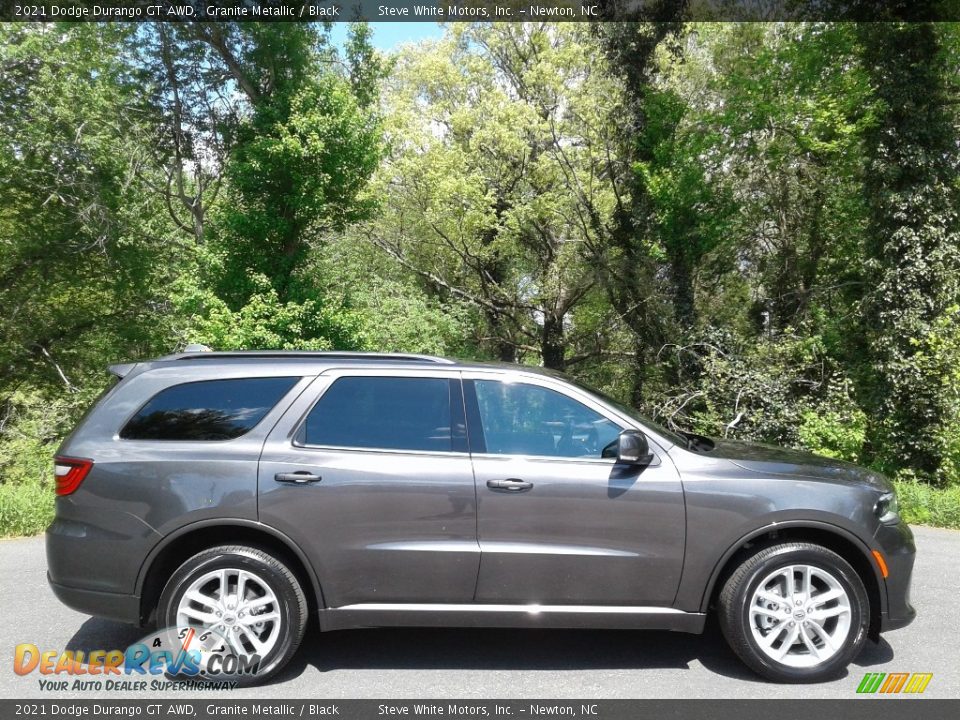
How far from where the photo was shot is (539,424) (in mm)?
4488

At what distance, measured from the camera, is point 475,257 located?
2672 centimetres

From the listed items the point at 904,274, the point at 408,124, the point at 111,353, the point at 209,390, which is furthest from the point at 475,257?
the point at 209,390

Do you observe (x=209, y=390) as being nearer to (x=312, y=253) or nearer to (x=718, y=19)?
(x=312, y=253)

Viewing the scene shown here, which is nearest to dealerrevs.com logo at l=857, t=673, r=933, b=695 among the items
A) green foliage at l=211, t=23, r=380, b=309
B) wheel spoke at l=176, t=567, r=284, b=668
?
Result: wheel spoke at l=176, t=567, r=284, b=668

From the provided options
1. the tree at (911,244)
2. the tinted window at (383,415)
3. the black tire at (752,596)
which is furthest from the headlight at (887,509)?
the tree at (911,244)

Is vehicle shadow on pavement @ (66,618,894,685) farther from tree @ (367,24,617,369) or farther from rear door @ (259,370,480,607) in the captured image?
tree @ (367,24,617,369)

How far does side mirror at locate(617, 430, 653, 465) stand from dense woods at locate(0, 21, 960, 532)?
975 cm

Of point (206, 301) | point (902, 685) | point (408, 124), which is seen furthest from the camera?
point (408, 124)

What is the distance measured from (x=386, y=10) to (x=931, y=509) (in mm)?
16284

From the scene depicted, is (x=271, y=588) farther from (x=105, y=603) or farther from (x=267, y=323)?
(x=267, y=323)

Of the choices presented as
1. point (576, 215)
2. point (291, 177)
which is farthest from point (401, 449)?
point (576, 215)

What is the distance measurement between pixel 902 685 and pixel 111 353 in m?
21.8

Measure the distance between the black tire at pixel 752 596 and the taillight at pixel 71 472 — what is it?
371 cm
